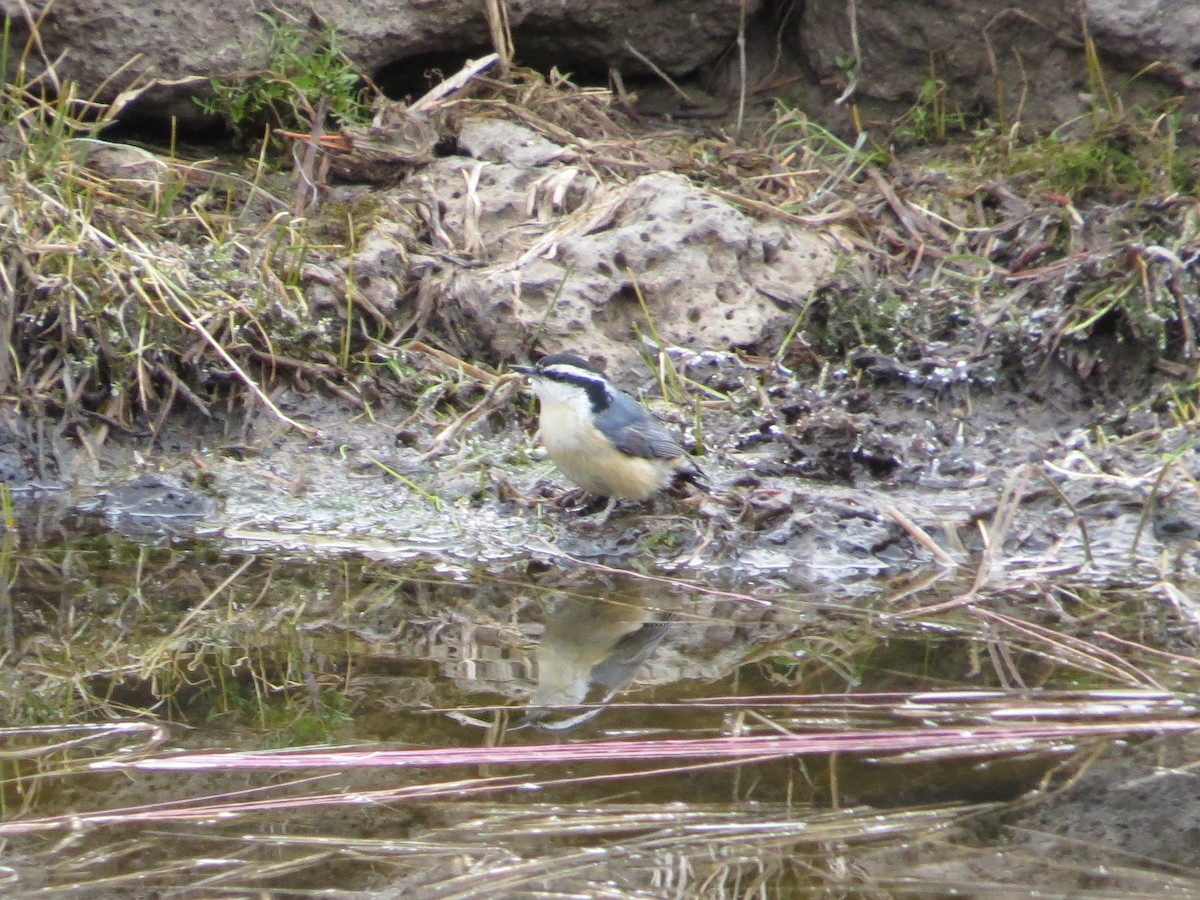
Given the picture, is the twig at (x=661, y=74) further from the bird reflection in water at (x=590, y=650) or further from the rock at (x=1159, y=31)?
the bird reflection in water at (x=590, y=650)

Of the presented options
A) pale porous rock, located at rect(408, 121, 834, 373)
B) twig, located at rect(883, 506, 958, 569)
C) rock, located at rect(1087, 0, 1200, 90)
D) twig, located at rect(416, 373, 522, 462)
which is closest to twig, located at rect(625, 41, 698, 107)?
pale porous rock, located at rect(408, 121, 834, 373)

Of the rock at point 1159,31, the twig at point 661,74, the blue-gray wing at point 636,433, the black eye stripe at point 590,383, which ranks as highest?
the rock at point 1159,31

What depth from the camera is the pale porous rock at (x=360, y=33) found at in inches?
293

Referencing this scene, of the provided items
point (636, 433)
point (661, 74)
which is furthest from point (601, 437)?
point (661, 74)

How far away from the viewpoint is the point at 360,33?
303 inches

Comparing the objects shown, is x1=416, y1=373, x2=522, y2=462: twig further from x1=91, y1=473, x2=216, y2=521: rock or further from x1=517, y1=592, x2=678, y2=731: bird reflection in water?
x1=517, y1=592, x2=678, y2=731: bird reflection in water

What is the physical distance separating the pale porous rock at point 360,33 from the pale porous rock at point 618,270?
1171mm

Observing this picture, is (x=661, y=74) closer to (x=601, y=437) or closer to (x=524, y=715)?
(x=601, y=437)

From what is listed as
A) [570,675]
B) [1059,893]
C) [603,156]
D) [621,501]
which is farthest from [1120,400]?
[1059,893]

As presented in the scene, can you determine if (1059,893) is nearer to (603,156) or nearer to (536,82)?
(603,156)

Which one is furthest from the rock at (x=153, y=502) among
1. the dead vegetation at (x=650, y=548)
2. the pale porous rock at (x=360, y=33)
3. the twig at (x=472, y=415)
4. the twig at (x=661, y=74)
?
the twig at (x=661, y=74)

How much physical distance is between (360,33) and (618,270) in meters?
2.12

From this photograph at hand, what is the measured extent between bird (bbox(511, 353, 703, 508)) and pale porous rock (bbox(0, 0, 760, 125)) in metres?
2.84

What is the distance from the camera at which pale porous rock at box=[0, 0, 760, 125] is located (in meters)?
7.43
